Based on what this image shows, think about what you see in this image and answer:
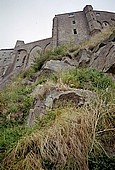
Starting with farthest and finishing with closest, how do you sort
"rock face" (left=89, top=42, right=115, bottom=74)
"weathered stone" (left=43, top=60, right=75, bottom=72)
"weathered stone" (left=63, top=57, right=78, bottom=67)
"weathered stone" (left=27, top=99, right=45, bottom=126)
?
1. "weathered stone" (left=63, top=57, right=78, bottom=67)
2. "weathered stone" (left=43, top=60, right=75, bottom=72)
3. "rock face" (left=89, top=42, right=115, bottom=74)
4. "weathered stone" (left=27, top=99, right=45, bottom=126)

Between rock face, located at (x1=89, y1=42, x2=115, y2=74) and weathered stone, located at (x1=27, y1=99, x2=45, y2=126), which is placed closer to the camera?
weathered stone, located at (x1=27, y1=99, x2=45, y2=126)

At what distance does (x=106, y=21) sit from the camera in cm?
3419

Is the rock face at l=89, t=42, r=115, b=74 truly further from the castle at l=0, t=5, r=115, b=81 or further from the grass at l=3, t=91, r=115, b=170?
the castle at l=0, t=5, r=115, b=81

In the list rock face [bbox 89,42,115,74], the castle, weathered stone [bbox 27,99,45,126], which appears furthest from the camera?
the castle

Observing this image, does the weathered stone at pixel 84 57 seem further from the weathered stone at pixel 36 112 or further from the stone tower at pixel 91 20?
the stone tower at pixel 91 20

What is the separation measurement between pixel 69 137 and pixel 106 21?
105 feet

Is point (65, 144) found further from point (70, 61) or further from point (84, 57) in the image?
point (70, 61)

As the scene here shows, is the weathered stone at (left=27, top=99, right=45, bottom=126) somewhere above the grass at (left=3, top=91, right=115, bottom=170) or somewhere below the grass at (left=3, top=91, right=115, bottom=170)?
above

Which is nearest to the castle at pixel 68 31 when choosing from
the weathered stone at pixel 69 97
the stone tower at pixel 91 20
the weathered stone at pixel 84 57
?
the stone tower at pixel 91 20

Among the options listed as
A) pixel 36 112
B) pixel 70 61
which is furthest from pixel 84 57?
pixel 36 112

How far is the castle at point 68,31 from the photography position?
3030cm

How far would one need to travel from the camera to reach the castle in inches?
1193

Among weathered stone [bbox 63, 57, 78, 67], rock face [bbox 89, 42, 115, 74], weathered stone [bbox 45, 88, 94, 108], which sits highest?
weathered stone [bbox 63, 57, 78, 67]

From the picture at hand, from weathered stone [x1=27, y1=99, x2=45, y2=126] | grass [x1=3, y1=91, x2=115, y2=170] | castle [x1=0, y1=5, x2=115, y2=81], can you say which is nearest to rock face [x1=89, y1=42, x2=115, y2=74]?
weathered stone [x1=27, y1=99, x2=45, y2=126]
